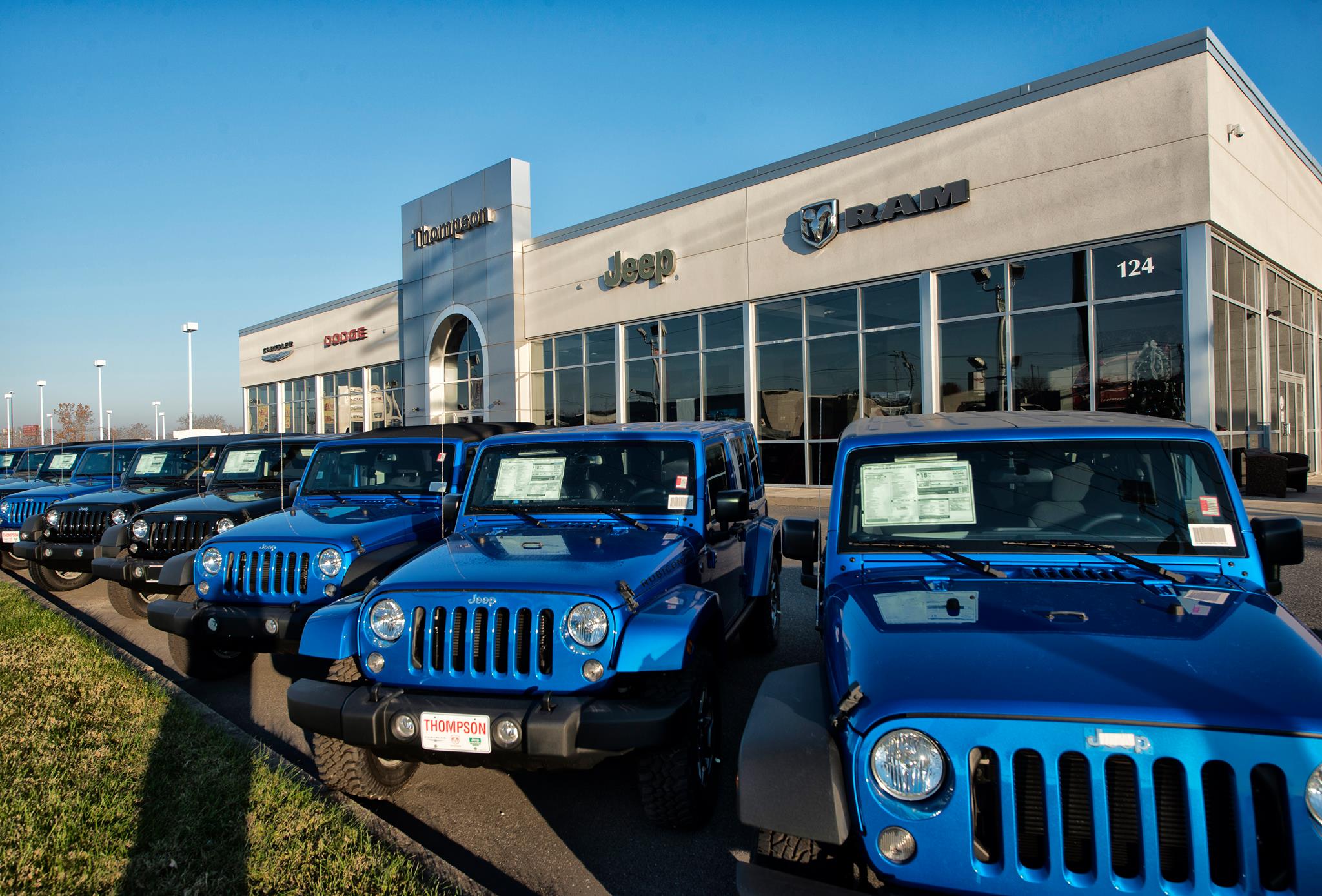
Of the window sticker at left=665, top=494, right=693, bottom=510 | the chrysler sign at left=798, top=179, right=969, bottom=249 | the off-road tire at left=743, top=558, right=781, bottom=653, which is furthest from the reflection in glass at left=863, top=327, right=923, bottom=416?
the window sticker at left=665, top=494, right=693, bottom=510

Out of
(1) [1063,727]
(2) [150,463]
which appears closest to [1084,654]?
(1) [1063,727]

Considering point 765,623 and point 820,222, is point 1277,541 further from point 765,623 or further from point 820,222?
point 820,222

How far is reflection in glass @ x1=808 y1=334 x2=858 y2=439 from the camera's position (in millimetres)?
17078

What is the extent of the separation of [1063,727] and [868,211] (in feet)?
52.2

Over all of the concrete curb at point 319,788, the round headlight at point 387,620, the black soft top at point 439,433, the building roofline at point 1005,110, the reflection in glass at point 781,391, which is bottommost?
the concrete curb at point 319,788

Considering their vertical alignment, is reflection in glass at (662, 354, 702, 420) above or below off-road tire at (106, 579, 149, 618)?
above

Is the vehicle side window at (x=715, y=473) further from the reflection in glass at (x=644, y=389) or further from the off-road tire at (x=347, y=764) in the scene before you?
the reflection in glass at (x=644, y=389)

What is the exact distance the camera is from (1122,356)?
1375 cm

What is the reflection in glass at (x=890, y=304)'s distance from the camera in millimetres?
A: 16250

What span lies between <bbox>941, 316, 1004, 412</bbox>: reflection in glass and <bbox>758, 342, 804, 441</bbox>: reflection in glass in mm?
3369

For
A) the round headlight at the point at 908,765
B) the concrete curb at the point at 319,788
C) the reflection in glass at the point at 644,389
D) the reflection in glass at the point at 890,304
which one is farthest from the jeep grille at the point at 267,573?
the reflection in glass at the point at 644,389

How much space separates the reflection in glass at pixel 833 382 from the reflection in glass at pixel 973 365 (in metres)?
1.94

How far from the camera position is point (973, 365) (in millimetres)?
15336

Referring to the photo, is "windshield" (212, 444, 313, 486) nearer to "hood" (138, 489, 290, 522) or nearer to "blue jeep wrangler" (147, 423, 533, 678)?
"hood" (138, 489, 290, 522)
